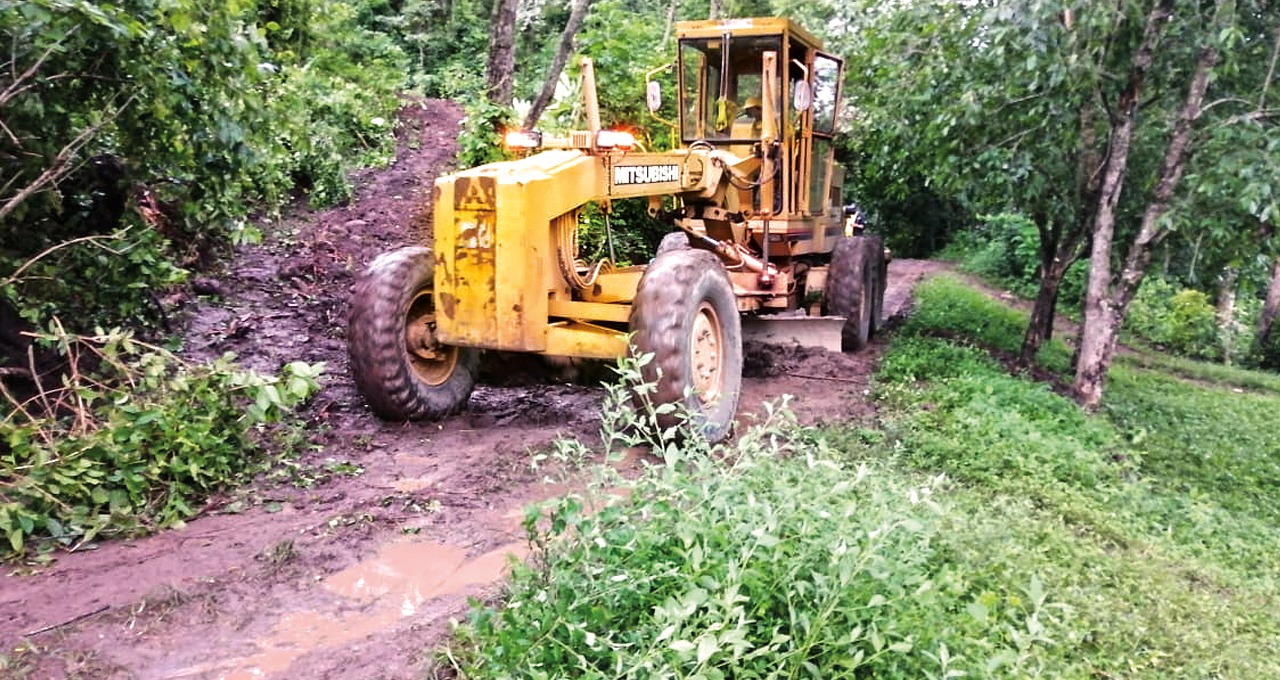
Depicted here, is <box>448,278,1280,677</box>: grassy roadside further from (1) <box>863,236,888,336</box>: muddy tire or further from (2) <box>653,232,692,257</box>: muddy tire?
(1) <box>863,236,888,336</box>: muddy tire

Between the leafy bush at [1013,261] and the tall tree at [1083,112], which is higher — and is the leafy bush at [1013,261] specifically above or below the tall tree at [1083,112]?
below

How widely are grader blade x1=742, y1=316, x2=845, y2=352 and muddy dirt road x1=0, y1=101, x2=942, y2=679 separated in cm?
47

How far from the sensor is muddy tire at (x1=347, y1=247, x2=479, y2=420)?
233 inches

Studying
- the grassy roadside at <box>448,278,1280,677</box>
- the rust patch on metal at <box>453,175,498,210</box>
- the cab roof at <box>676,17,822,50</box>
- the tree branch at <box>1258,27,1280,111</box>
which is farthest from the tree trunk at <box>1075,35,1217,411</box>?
the rust patch on metal at <box>453,175,498,210</box>

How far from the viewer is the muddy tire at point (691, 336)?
5.46m

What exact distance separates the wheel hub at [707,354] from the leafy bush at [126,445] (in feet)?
7.48

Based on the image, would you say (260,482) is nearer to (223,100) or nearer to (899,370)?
(223,100)

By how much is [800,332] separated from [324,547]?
5344mm

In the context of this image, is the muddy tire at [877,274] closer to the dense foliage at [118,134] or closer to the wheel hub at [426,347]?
the wheel hub at [426,347]

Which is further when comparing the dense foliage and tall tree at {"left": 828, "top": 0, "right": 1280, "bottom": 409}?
tall tree at {"left": 828, "top": 0, "right": 1280, "bottom": 409}

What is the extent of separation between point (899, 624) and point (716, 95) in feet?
21.3

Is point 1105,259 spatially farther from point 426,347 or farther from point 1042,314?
point 426,347

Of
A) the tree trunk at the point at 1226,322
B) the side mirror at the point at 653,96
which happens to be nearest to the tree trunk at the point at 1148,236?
the side mirror at the point at 653,96

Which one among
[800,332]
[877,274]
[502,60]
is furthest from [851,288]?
[502,60]
